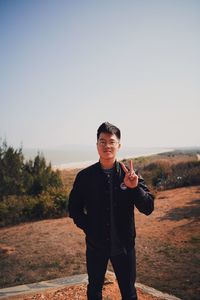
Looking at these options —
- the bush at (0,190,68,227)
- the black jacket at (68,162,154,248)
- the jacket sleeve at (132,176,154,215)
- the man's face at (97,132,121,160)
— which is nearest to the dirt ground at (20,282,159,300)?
the black jacket at (68,162,154,248)

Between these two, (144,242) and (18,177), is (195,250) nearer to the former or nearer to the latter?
(144,242)

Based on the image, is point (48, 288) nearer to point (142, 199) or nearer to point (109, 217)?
point (109, 217)

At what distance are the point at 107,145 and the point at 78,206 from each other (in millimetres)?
686

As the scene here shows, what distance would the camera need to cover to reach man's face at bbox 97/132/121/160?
115 inches

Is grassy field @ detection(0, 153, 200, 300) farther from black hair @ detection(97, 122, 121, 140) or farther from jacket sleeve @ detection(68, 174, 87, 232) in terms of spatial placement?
black hair @ detection(97, 122, 121, 140)

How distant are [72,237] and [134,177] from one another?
7.66 meters

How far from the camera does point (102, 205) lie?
9.61 feet

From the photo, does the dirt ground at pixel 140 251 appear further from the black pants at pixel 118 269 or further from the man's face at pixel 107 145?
the man's face at pixel 107 145

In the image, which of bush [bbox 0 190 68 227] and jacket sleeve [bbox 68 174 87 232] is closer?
jacket sleeve [bbox 68 174 87 232]

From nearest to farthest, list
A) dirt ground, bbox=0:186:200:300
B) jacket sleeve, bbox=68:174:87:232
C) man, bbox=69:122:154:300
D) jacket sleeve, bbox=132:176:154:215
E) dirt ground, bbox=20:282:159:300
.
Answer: jacket sleeve, bbox=132:176:154:215, man, bbox=69:122:154:300, jacket sleeve, bbox=68:174:87:232, dirt ground, bbox=20:282:159:300, dirt ground, bbox=0:186:200:300

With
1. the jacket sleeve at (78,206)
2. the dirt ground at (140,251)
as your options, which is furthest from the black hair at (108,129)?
the dirt ground at (140,251)

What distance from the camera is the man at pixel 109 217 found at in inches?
113

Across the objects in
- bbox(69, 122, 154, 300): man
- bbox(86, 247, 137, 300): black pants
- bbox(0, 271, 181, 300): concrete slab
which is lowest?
bbox(0, 271, 181, 300): concrete slab

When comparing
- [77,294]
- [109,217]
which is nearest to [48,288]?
[77,294]
